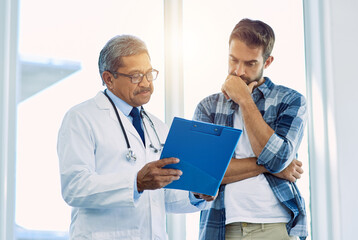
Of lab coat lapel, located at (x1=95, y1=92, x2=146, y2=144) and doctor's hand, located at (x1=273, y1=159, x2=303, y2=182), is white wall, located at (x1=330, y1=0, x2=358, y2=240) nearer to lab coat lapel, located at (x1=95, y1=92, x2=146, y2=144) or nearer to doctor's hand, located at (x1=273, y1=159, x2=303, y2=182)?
doctor's hand, located at (x1=273, y1=159, x2=303, y2=182)

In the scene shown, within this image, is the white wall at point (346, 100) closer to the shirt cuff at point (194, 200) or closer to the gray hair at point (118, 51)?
the shirt cuff at point (194, 200)

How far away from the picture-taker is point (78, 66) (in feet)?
9.06

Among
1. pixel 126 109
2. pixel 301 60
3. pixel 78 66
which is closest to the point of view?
pixel 126 109

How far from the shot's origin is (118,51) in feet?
6.66

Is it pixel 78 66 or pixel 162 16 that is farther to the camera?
pixel 162 16

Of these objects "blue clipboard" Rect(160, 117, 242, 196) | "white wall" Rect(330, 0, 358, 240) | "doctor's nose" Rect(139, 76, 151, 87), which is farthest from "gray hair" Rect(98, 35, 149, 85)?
"white wall" Rect(330, 0, 358, 240)

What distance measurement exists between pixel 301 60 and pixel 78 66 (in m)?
1.44

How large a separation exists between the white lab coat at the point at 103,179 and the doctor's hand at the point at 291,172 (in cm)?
40

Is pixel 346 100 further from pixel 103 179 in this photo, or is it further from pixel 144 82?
pixel 103 179

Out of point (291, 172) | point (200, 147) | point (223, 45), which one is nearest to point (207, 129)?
point (200, 147)

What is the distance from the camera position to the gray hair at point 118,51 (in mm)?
2031

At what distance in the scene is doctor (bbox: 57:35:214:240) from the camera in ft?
5.66

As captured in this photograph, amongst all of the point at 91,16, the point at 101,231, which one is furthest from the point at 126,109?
the point at 91,16

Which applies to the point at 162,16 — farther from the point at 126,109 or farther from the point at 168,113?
the point at 126,109
